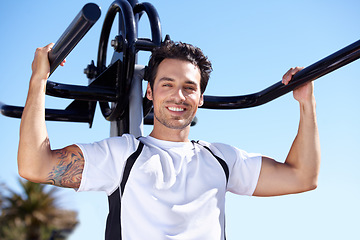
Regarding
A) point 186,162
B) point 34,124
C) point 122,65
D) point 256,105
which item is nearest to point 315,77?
point 256,105

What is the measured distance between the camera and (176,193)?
3.98 feet

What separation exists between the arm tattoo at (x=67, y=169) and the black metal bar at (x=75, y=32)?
216 mm

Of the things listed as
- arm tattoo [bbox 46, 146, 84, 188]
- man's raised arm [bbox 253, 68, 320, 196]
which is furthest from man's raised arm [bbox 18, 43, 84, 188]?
man's raised arm [bbox 253, 68, 320, 196]

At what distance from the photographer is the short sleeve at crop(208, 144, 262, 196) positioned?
53.6 inches

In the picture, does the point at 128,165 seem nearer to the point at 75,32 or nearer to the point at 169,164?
the point at 169,164

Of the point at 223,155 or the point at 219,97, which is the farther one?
the point at 219,97

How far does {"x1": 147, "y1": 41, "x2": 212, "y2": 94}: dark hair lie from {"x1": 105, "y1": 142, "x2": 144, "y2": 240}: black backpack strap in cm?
28

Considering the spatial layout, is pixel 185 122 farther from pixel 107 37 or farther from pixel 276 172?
pixel 107 37

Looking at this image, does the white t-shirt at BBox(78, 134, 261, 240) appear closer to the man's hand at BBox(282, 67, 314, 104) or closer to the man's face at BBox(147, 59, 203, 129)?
the man's face at BBox(147, 59, 203, 129)

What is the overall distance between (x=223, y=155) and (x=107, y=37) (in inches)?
24.9

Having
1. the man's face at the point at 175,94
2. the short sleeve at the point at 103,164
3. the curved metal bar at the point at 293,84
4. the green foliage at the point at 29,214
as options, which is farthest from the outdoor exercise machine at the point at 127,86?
the green foliage at the point at 29,214

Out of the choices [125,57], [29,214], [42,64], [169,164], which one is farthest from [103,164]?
[29,214]

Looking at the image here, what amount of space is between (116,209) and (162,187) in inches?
4.9

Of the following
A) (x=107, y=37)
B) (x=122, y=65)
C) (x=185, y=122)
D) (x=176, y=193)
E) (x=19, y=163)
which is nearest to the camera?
(x=19, y=163)
